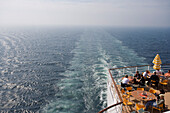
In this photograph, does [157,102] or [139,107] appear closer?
[139,107]

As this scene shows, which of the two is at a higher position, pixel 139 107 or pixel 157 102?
pixel 157 102

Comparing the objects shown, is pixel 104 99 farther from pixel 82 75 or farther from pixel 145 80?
pixel 82 75

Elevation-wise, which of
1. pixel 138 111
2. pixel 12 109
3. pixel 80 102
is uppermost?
pixel 138 111

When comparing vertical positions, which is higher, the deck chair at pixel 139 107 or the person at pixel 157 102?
the person at pixel 157 102

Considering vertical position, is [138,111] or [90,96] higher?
[138,111]

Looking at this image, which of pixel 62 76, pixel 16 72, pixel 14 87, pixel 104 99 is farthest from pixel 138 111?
pixel 16 72

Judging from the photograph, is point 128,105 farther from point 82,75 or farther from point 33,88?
point 33,88

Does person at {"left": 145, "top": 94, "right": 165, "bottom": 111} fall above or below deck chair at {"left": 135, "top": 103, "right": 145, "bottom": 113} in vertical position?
above

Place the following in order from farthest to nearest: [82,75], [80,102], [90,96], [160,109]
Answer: [82,75], [90,96], [80,102], [160,109]

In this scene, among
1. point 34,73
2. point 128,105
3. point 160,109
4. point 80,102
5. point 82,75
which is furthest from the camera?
point 34,73

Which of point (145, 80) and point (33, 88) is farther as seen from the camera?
point (33, 88)

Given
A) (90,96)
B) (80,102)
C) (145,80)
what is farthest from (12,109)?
(145,80)
